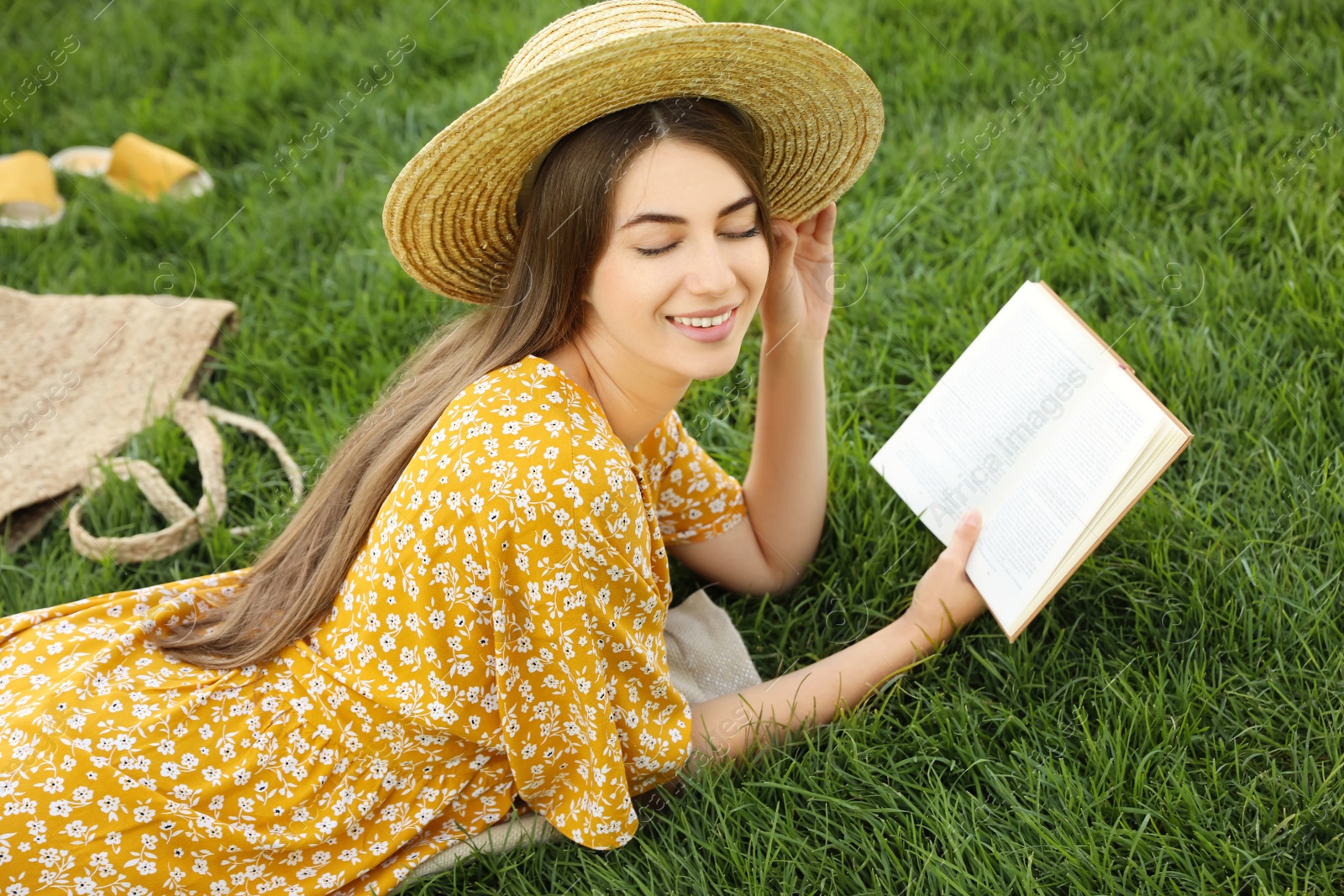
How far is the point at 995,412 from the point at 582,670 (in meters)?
0.92

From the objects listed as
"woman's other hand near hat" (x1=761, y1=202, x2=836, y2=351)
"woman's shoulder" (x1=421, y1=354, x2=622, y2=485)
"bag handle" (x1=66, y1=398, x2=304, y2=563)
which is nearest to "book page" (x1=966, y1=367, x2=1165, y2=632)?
"woman's other hand near hat" (x1=761, y1=202, x2=836, y2=351)

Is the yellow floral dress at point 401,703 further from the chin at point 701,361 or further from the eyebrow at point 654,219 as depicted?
the eyebrow at point 654,219

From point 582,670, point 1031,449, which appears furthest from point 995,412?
point 582,670

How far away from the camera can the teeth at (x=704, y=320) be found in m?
1.83

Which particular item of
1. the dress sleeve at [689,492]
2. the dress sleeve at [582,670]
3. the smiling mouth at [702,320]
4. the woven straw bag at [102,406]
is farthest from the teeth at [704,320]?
the woven straw bag at [102,406]

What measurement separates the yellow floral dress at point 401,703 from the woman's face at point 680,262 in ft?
0.53

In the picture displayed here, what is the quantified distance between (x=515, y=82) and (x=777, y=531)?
3.81 feet

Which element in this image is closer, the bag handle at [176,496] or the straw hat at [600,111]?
the straw hat at [600,111]

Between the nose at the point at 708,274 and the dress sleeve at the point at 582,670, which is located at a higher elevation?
the nose at the point at 708,274

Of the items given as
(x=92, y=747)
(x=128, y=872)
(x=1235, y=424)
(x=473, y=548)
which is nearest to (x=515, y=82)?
(x=473, y=548)

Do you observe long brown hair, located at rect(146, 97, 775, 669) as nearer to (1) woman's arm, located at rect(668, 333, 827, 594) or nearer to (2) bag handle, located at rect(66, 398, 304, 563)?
(1) woman's arm, located at rect(668, 333, 827, 594)

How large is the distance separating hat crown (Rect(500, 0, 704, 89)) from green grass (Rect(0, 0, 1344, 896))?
115 centimetres

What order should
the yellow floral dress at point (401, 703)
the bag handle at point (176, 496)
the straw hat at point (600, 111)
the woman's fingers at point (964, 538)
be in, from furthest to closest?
the bag handle at point (176, 496)
the woman's fingers at point (964, 538)
the yellow floral dress at point (401, 703)
the straw hat at point (600, 111)

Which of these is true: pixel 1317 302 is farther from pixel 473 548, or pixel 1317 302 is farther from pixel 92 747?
pixel 92 747
